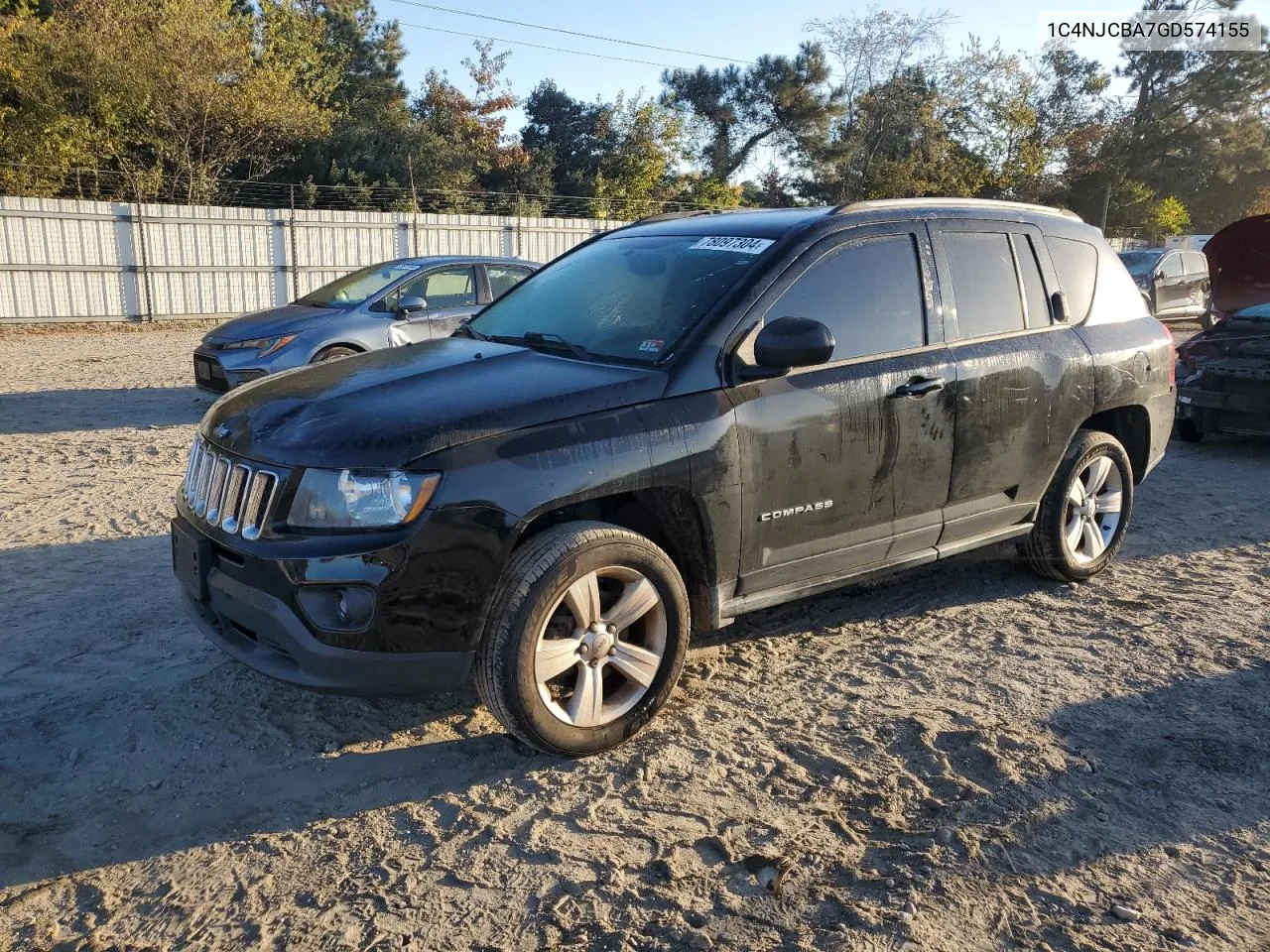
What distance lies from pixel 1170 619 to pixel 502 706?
3390 mm

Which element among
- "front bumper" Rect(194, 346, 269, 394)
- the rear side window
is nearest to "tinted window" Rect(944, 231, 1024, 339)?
the rear side window

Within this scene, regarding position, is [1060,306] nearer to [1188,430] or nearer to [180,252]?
[1188,430]

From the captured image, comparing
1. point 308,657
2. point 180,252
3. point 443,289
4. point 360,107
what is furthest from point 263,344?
point 360,107

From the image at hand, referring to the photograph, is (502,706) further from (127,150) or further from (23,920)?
(127,150)

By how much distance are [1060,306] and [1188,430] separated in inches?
209

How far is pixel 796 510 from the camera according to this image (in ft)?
12.7

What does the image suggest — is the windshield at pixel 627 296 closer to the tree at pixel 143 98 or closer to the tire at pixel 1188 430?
the tire at pixel 1188 430

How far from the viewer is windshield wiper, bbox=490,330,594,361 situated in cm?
392

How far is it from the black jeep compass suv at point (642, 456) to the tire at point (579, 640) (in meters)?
0.01

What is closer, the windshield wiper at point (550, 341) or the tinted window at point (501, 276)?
the windshield wiper at point (550, 341)

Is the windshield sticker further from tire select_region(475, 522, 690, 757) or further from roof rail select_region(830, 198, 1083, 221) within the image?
tire select_region(475, 522, 690, 757)

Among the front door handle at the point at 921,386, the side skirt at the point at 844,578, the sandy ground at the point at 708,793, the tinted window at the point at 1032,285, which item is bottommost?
the sandy ground at the point at 708,793

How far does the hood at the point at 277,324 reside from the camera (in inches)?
369

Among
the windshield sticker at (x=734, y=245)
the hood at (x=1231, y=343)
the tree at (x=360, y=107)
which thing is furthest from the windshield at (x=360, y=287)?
the tree at (x=360, y=107)
